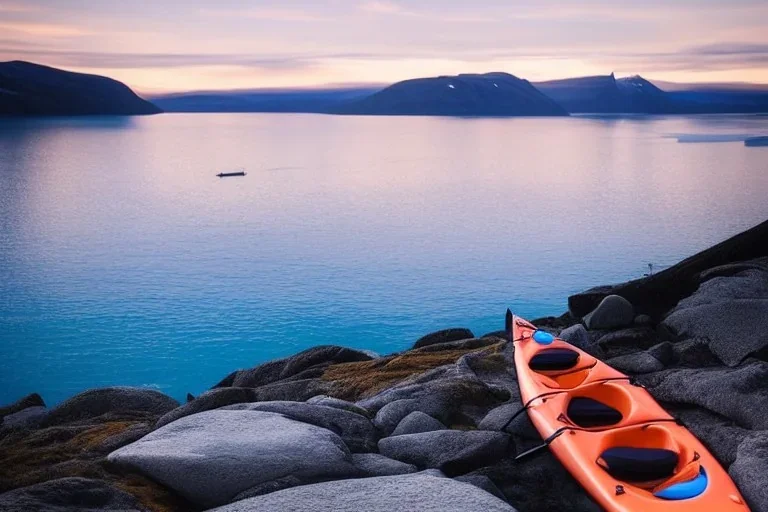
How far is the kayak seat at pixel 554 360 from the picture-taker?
10.0 m

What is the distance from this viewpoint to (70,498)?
6.02 meters

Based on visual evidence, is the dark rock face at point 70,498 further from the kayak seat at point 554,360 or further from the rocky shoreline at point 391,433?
the kayak seat at point 554,360

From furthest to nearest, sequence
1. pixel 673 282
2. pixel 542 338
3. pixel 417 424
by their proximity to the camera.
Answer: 1. pixel 673 282
2. pixel 542 338
3. pixel 417 424

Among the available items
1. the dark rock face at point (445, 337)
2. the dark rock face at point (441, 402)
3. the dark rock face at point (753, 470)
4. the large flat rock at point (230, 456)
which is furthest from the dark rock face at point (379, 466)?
the dark rock face at point (445, 337)

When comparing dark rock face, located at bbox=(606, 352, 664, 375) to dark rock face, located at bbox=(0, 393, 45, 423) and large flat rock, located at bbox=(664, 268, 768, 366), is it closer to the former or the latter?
large flat rock, located at bbox=(664, 268, 768, 366)

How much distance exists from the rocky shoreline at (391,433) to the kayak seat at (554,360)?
0.66m

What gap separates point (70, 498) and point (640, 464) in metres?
5.14

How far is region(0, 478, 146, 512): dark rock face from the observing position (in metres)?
5.75

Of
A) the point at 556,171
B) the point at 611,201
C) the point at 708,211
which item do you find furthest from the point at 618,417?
the point at 556,171

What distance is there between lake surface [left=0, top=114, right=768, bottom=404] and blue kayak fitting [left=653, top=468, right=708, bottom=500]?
1748 centimetres

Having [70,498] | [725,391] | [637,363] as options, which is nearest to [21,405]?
[70,498]

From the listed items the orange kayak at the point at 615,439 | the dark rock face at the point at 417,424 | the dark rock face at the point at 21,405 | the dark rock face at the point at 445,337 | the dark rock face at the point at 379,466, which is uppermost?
the orange kayak at the point at 615,439

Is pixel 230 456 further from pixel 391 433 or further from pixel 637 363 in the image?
pixel 637 363

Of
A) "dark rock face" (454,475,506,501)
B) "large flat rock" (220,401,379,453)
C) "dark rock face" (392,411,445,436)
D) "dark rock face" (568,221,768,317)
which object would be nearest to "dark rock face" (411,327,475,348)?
"dark rock face" (568,221,768,317)
